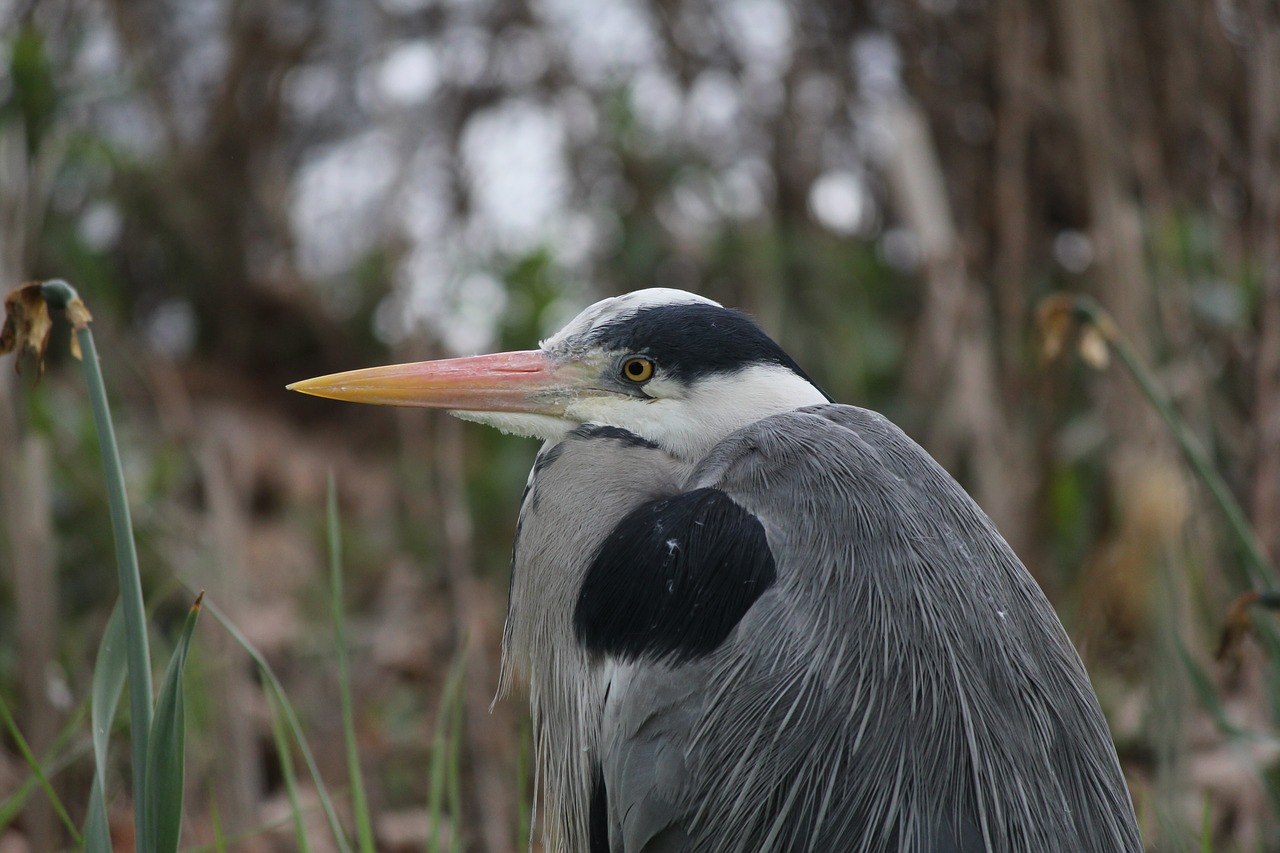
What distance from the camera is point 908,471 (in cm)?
160

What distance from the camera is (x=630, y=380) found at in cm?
180

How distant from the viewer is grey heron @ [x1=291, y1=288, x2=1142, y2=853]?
1.41 m

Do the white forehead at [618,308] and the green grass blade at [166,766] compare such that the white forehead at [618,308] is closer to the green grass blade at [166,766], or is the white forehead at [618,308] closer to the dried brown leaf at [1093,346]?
the dried brown leaf at [1093,346]

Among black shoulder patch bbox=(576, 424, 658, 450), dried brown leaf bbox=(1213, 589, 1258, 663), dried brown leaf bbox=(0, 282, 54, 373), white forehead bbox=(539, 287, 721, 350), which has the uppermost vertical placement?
dried brown leaf bbox=(0, 282, 54, 373)

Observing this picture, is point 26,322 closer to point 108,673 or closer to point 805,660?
point 108,673

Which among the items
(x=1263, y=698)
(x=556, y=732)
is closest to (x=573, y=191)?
(x=1263, y=698)

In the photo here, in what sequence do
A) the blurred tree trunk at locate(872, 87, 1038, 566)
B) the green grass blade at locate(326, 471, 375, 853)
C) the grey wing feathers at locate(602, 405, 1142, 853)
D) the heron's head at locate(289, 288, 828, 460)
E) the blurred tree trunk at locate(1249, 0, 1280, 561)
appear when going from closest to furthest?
the grey wing feathers at locate(602, 405, 1142, 853), the green grass blade at locate(326, 471, 375, 853), the heron's head at locate(289, 288, 828, 460), the blurred tree trunk at locate(1249, 0, 1280, 561), the blurred tree trunk at locate(872, 87, 1038, 566)

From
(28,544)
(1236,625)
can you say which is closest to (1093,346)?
(1236,625)

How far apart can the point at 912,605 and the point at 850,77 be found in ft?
11.7

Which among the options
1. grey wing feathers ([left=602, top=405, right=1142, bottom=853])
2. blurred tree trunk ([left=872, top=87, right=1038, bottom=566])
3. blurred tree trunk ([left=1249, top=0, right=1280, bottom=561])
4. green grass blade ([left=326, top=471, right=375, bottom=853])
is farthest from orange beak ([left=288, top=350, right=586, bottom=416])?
blurred tree trunk ([left=872, top=87, right=1038, bottom=566])

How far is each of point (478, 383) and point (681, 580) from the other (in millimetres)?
493

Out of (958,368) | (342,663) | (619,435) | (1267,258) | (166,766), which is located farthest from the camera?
(958,368)

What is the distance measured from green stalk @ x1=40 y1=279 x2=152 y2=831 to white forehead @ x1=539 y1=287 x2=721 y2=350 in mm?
716

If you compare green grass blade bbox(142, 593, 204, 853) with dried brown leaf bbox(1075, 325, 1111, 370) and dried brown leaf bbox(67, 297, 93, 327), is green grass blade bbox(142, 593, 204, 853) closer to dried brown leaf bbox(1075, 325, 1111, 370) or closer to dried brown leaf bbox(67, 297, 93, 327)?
dried brown leaf bbox(67, 297, 93, 327)
